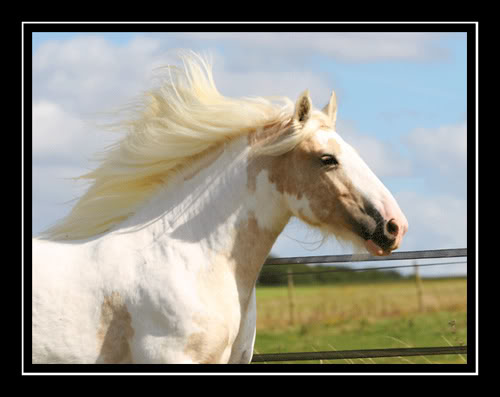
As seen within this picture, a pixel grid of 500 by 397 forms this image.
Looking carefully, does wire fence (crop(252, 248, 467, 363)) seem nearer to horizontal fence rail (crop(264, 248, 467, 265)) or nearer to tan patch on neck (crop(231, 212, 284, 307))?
horizontal fence rail (crop(264, 248, 467, 265))

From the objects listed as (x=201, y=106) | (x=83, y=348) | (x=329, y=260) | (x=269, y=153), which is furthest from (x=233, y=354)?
(x=329, y=260)

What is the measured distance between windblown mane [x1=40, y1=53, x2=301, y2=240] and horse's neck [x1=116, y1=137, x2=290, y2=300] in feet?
0.46

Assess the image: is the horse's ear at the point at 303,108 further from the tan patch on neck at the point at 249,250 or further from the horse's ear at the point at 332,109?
the tan patch on neck at the point at 249,250

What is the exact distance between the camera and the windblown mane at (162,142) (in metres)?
4.31

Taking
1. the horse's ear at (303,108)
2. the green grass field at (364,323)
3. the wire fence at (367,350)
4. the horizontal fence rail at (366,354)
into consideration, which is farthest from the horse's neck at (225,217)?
the green grass field at (364,323)

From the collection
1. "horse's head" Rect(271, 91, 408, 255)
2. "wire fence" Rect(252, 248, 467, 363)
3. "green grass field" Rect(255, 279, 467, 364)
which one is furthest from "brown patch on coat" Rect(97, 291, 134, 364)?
"green grass field" Rect(255, 279, 467, 364)

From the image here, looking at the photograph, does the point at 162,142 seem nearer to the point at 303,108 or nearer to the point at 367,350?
the point at 303,108

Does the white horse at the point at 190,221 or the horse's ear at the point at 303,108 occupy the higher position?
the horse's ear at the point at 303,108

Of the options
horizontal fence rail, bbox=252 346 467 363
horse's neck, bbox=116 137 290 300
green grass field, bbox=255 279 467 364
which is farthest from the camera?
green grass field, bbox=255 279 467 364

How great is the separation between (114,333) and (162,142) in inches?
46.1

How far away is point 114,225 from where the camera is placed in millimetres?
4285

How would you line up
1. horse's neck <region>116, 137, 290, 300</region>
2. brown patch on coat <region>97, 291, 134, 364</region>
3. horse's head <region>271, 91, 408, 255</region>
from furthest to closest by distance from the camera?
1. horse's neck <region>116, 137, 290, 300</region>
2. horse's head <region>271, 91, 408, 255</region>
3. brown patch on coat <region>97, 291, 134, 364</region>

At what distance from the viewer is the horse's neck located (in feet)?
13.5

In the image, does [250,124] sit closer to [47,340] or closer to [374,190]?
[374,190]
